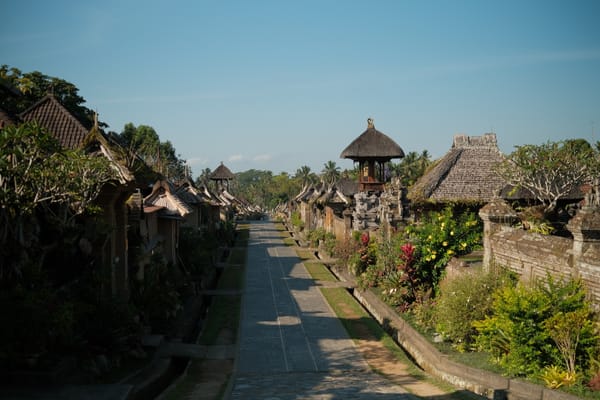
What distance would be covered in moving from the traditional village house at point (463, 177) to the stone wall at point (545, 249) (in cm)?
1220

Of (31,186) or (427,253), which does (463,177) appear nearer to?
(427,253)

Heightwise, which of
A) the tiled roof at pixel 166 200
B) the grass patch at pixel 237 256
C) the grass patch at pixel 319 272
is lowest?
the grass patch at pixel 319 272

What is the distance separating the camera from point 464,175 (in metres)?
30.9

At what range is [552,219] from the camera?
2311 centimetres

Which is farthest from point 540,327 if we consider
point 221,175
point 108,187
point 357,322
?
point 221,175

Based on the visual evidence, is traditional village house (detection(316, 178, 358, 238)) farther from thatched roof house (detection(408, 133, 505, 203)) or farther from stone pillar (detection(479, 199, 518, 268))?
stone pillar (detection(479, 199, 518, 268))

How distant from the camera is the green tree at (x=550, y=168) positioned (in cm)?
2361

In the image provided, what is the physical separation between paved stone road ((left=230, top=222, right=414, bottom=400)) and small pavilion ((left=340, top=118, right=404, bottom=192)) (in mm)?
14257

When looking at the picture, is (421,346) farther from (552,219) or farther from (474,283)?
(552,219)

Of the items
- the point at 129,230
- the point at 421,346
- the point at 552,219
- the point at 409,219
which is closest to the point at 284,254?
the point at 409,219

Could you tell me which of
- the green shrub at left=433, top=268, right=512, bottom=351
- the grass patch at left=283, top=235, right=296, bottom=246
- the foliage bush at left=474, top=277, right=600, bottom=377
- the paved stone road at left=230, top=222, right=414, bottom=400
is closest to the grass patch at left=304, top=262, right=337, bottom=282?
the paved stone road at left=230, top=222, right=414, bottom=400

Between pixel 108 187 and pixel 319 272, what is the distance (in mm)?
17180

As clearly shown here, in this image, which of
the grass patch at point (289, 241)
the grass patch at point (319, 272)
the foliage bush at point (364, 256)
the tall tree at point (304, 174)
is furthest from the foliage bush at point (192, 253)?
the tall tree at point (304, 174)

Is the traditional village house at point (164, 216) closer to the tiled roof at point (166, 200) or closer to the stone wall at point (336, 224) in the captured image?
the tiled roof at point (166, 200)
